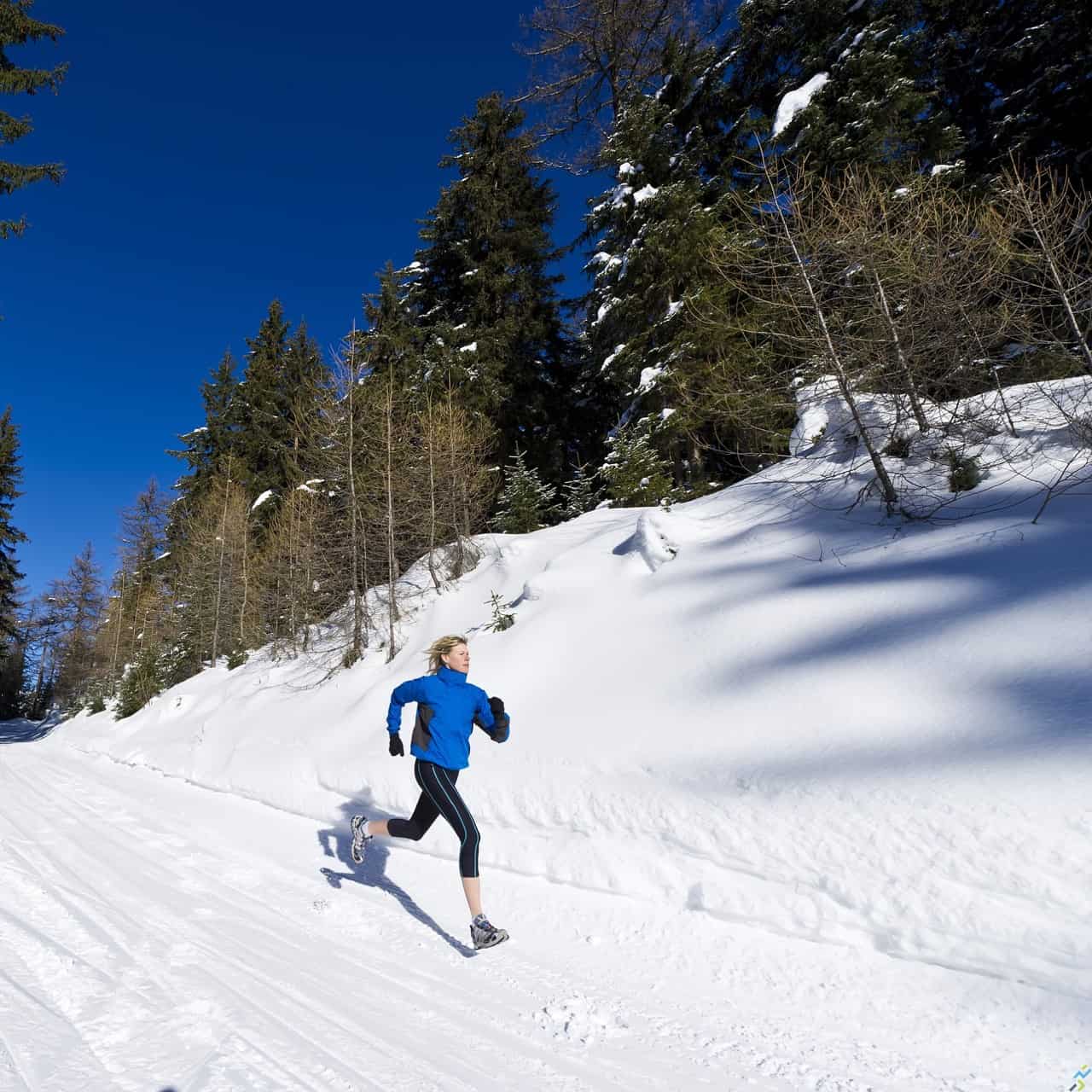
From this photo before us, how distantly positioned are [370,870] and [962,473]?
25.7 feet

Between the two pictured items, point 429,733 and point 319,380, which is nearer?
point 429,733

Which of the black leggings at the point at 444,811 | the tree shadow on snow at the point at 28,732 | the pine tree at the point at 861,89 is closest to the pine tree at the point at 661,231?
the pine tree at the point at 861,89

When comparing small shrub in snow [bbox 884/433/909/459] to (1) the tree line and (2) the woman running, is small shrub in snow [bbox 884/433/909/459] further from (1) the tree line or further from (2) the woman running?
(2) the woman running

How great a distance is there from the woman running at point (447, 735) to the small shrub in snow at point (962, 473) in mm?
6387

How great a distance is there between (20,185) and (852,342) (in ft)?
46.2

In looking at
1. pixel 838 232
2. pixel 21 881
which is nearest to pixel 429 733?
pixel 21 881

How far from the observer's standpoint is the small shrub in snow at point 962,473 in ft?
22.1

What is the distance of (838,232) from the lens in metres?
7.42

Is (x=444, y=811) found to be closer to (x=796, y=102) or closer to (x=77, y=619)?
(x=796, y=102)

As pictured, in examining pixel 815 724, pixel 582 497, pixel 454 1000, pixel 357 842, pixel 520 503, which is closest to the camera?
pixel 454 1000

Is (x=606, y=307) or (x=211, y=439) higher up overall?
(x=211, y=439)

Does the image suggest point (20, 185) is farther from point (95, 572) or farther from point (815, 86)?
point (95, 572)

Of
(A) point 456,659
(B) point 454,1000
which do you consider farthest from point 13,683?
(B) point 454,1000

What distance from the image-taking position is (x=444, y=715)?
370 centimetres
